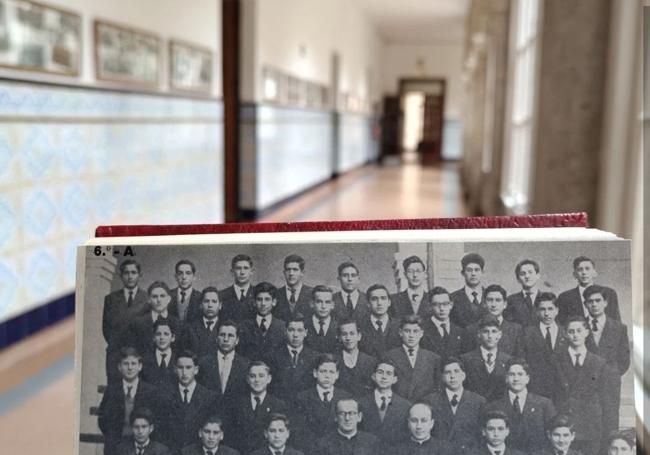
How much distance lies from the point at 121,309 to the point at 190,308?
0.09 meters

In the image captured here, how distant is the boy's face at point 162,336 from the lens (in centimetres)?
92

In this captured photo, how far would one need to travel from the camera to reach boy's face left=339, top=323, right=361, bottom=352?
92 centimetres

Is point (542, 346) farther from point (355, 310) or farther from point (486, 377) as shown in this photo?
point (355, 310)

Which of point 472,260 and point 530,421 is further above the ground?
point 472,260

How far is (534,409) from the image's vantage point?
896mm

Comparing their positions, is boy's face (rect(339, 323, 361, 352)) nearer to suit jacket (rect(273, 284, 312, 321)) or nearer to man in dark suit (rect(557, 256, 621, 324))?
suit jacket (rect(273, 284, 312, 321))

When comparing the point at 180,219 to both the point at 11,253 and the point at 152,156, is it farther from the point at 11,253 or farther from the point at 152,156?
the point at 11,253

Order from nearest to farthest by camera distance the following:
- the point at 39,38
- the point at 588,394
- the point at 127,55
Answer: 1. the point at 588,394
2. the point at 39,38
3. the point at 127,55

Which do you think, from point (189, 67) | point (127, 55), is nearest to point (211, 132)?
point (189, 67)

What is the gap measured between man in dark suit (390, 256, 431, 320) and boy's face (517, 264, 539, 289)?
0.12m

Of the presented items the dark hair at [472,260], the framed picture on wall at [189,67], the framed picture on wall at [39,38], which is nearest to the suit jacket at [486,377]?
the dark hair at [472,260]

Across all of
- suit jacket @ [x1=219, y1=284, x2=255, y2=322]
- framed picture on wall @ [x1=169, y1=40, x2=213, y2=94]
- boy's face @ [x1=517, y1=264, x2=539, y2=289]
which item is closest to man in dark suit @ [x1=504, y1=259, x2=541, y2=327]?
boy's face @ [x1=517, y1=264, x2=539, y2=289]

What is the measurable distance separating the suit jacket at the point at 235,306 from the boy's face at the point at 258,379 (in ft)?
0.23

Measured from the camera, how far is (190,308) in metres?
0.92
